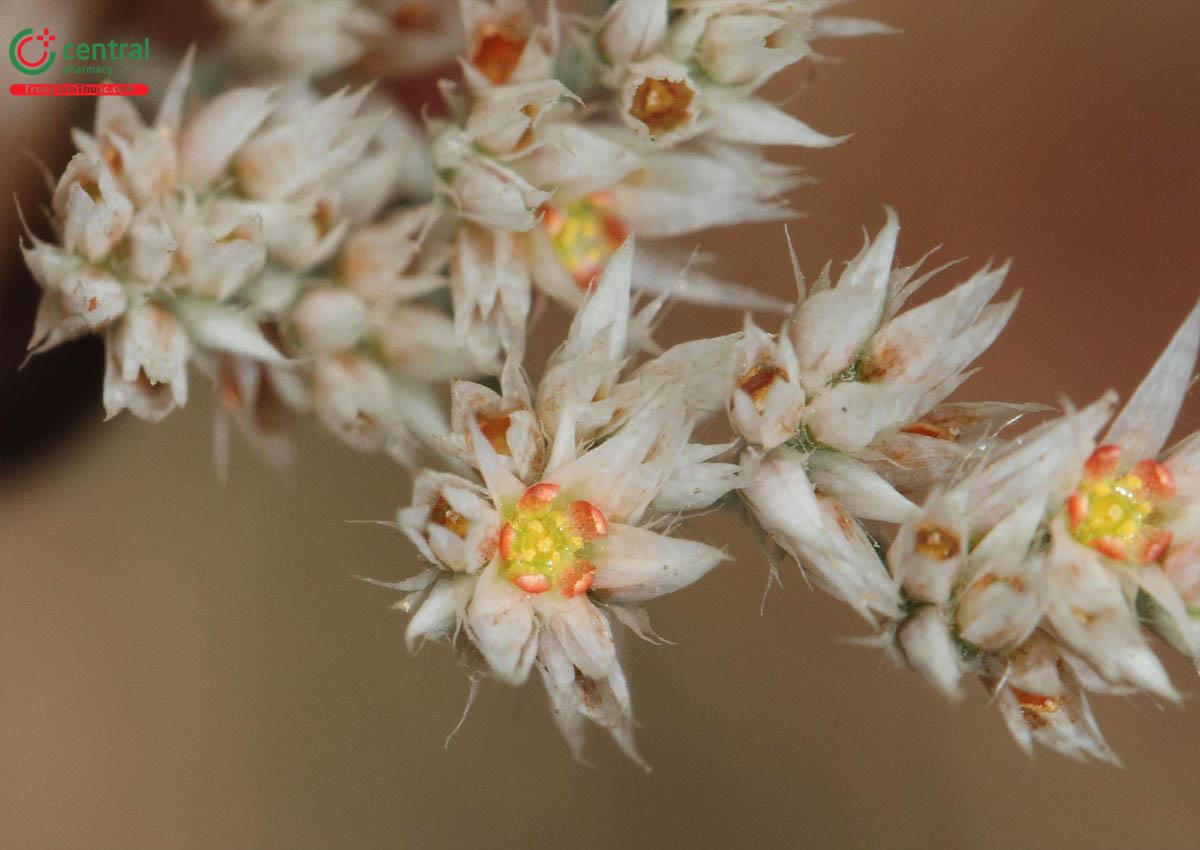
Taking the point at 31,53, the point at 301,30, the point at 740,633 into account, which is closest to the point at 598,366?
the point at 301,30

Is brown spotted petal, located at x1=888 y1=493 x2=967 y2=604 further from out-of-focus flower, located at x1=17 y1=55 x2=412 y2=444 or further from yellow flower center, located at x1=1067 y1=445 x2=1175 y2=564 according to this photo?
out-of-focus flower, located at x1=17 y1=55 x2=412 y2=444

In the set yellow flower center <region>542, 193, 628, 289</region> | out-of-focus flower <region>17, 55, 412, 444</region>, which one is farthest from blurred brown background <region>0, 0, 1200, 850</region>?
out-of-focus flower <region>17, 55, 412, 444</region>

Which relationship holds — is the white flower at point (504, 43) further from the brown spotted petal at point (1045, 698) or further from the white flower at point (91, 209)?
the brown spotted petal at point (1045, 698)

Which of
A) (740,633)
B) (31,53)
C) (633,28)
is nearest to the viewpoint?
(633,28)

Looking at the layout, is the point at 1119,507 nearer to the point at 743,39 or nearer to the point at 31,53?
the point at 743,39

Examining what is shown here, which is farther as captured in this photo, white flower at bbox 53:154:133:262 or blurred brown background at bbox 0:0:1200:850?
blurred brown background at bbox 0:0:1200:850

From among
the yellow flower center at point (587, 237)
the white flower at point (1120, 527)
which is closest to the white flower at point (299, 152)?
the yellow flower center at point (587, 237)
